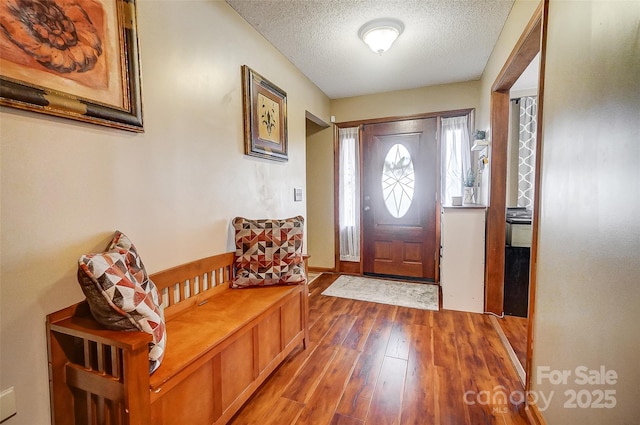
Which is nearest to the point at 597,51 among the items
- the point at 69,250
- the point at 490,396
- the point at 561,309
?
the point at 561,309

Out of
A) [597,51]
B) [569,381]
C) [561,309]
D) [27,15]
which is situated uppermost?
[27,15]

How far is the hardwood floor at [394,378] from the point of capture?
1437 millimetres

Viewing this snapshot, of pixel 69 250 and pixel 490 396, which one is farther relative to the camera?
pixel 490 396

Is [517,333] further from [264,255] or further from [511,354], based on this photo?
[264,255]

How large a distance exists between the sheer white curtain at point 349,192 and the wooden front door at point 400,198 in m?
0.12

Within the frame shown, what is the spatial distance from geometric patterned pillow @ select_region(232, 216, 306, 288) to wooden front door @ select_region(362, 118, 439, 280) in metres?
2.09

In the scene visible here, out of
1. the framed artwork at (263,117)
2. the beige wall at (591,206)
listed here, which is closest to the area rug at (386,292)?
the beige wall at (591,206)

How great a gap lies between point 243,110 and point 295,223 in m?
0.95

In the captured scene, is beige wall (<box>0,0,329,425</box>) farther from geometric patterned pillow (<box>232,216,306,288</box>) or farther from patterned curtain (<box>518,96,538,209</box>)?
patterned curtain (<box>518,96,538,209</box>)

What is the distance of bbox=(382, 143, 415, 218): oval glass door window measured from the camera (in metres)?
3.66

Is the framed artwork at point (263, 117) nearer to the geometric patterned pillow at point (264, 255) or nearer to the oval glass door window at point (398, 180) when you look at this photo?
the geometric patterned pillow at point (264, 255)

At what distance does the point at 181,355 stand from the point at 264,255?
86cm

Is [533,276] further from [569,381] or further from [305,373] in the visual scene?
[305,373]

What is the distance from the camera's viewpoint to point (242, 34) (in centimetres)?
212
